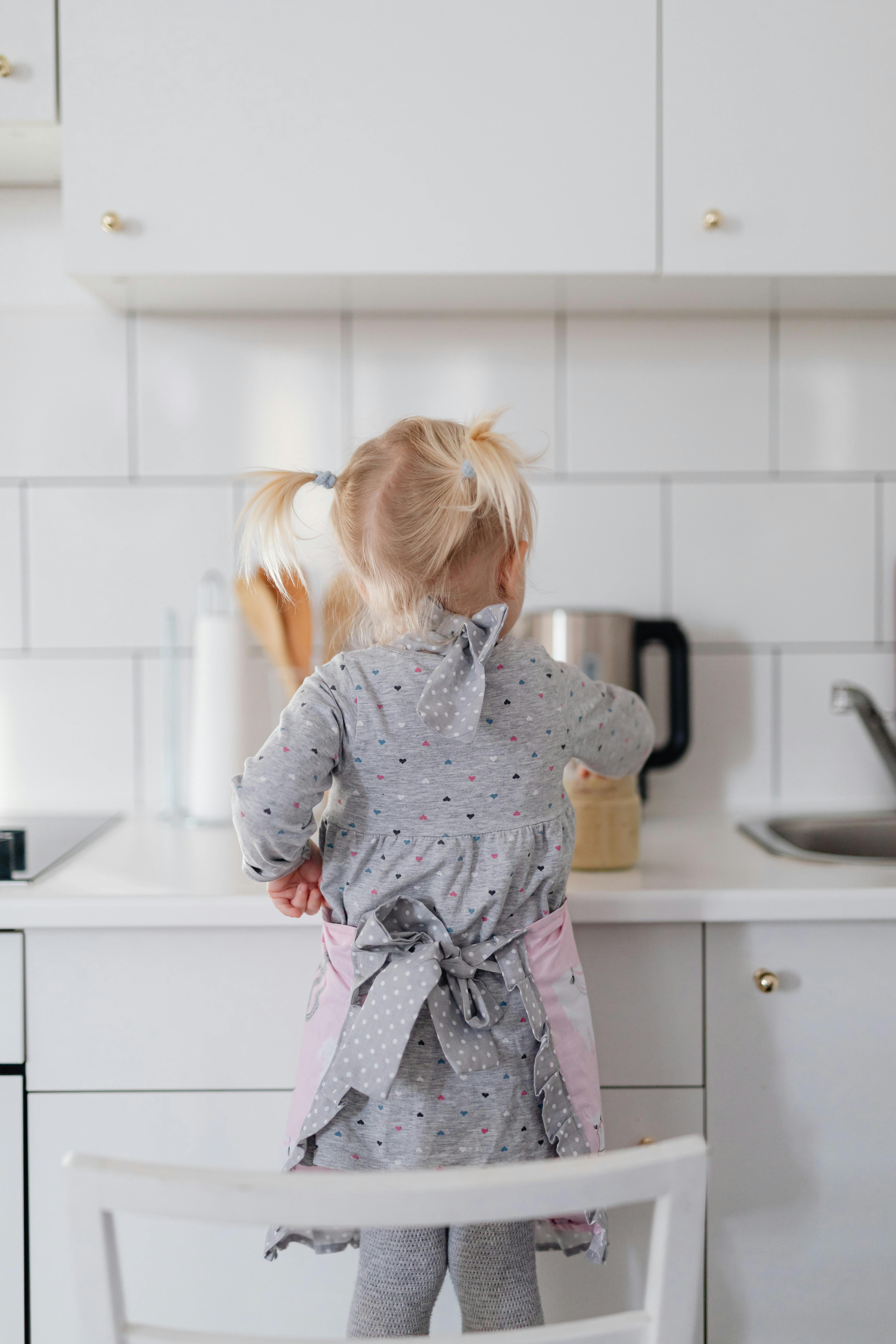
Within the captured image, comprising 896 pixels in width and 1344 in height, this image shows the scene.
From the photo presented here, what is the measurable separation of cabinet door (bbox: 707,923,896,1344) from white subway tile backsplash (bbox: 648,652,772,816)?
17.1 inches

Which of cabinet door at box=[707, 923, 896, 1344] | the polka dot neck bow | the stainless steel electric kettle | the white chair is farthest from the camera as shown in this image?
the stainless steel electric kettle

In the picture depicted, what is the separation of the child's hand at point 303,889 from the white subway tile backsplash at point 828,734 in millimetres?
796

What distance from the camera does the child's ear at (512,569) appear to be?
0.85 meters

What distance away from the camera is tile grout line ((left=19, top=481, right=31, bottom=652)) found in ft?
4.56

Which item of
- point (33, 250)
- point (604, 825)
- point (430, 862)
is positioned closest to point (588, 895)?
point (604, 825)

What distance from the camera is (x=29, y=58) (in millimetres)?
1093

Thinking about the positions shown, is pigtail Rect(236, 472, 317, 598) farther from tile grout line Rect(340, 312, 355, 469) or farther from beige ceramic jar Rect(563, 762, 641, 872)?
tile grout line Rect(340, 312, 355, 469)

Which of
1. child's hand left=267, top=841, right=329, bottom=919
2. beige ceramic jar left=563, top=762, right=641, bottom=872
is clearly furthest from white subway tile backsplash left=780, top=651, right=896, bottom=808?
child's hand left=267, top=841, right=329, bottom=919

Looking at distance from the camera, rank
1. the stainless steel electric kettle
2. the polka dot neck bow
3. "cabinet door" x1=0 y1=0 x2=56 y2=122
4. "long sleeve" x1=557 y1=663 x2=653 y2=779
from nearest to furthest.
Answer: the polka dot neck bow → "long sleeve" x1=557 y1=663 x2=653 y2=779 → "cabinet door" x1=0 y1=0 x2=56 y2=122 → the stainless steel electric kettle

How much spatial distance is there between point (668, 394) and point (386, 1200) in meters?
1.16

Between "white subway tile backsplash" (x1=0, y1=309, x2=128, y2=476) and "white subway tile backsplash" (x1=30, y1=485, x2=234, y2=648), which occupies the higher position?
"white subway tile backsplash" (x1=0, y1=309, x2=128, y2=476)

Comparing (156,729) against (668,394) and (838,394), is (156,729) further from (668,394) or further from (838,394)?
(838,394)

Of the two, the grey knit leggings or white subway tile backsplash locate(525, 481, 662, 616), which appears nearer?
the grey knit leggings

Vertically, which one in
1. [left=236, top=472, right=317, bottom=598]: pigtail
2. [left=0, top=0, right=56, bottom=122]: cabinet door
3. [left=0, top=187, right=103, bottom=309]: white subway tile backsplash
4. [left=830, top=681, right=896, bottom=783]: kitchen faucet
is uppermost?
[left=0, top=0, right=56, bottom=122]: cabinet door
